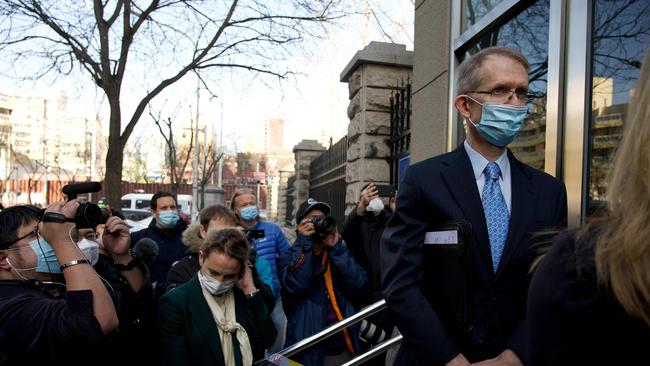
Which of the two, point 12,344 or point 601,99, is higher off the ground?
point 601,99

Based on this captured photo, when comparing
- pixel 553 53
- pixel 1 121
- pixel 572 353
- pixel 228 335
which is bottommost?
pixel 228 335

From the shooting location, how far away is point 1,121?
167 ft

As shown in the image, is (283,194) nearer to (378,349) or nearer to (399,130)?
(399,130)

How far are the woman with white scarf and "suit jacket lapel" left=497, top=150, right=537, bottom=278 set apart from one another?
164cm

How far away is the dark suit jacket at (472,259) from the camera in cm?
156

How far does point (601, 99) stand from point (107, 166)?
701cm

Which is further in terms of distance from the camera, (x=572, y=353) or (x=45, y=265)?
(x=45, y=265)

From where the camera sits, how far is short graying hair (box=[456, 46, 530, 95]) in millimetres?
1813

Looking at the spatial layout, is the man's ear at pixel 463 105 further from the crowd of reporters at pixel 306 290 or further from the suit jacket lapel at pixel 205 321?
the suit jacket lapel at pixel 205 321

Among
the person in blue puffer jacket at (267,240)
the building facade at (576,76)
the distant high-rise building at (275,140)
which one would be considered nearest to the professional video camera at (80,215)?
the building facade at (576,76)

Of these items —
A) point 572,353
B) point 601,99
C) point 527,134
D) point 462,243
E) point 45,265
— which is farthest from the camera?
point 527,134

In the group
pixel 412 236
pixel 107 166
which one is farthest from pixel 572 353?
pixel 107 166

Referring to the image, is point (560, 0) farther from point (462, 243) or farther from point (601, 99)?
point (462, 243)

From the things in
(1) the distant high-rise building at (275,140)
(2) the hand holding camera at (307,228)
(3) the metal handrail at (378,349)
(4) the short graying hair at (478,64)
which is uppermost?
(1) the distant high-rise building at (275,140)
